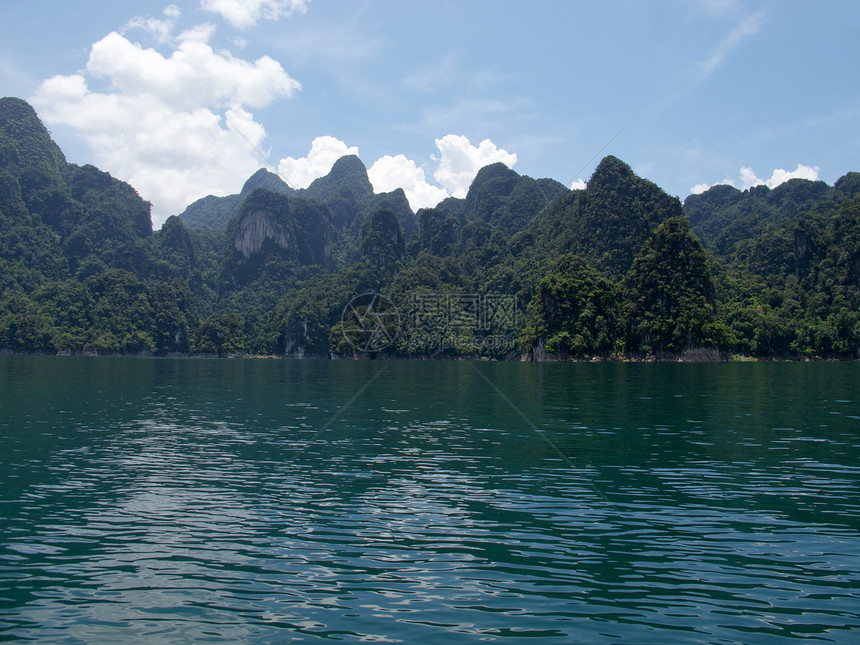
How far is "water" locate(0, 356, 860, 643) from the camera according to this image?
8695mm

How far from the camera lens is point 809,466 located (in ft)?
63.2

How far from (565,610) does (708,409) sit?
29.6 meters

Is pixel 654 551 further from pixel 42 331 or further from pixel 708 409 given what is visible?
pixel 42 331

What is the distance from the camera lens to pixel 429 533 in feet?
41.3
